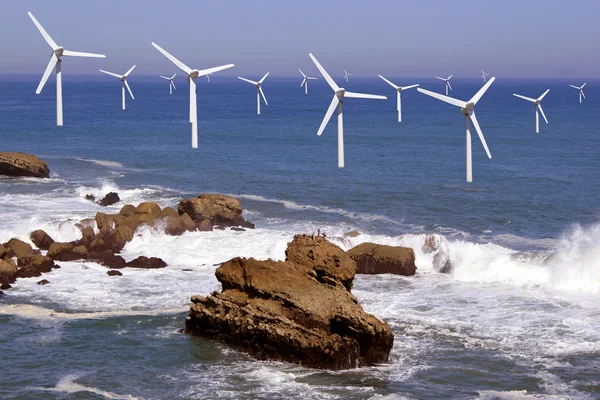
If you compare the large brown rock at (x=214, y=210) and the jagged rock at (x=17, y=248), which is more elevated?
the large brown rock at (x=214, y=210)

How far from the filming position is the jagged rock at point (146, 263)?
44875 mm

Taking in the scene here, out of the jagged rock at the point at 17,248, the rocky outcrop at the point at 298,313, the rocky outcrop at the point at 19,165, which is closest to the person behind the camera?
the rocky outcrop at the point at 298,313

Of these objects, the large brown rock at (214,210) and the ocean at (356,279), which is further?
the large brown rock at (214,210)

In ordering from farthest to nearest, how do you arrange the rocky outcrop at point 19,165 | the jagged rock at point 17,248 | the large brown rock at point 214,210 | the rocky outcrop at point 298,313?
1. the rocky outcrop at point 19,165
2. the large brown rock at point 214,210
3. the jagged rock at point 17,248
4. the rocky outcrop at point 298,313

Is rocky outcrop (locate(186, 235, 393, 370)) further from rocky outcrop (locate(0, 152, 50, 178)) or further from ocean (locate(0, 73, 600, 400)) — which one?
rocky outcrop (locate(0, 152, 50, 178))

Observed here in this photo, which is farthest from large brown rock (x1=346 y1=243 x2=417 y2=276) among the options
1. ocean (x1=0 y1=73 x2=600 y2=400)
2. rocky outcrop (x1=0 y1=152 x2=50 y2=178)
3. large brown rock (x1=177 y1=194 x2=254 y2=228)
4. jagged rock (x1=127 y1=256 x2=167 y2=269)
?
rocky outcrop (x1=0 y1=152 x2=50 y2=178)

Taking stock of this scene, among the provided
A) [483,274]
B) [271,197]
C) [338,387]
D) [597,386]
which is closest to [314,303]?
[338,387]

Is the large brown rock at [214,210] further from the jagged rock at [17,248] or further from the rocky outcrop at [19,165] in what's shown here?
the rocky outcrop at [19,165]

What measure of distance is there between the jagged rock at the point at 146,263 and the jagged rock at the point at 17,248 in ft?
16.9

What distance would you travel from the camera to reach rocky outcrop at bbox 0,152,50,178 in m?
73.9

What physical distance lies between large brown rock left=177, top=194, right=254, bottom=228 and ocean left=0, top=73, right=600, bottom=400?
5.69 feet

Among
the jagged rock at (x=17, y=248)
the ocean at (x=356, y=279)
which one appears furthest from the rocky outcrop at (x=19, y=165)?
the jagged rock at (x=17, y=248)

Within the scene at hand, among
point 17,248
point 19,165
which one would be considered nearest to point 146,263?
point 17,248

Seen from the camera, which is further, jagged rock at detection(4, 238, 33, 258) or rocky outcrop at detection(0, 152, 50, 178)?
rocky outcrop at detection(0, 152, 50, 178)
